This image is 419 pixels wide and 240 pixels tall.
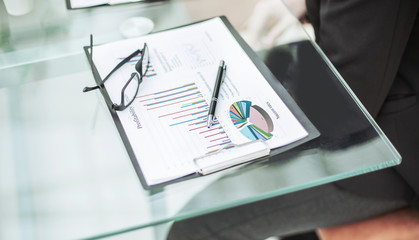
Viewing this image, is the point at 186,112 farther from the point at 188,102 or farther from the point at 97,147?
the point at 97,147

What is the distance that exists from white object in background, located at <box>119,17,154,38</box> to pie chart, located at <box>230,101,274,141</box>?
237mm

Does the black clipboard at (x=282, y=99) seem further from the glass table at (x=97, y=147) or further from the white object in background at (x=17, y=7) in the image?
the white object in background at (x=17, y=7)

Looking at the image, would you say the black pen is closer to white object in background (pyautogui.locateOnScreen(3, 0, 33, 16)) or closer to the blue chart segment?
the blue chart segment

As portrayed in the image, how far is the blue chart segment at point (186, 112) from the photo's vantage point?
25.8 inches

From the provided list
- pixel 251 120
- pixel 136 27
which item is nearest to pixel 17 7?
pixel 136 27

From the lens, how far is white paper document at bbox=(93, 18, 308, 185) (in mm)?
643

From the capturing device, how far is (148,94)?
2.33ft

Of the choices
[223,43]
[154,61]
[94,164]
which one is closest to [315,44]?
[223,43]

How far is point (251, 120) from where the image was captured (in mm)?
676

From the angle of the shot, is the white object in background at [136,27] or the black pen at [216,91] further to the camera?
the white object in background at [136,27]

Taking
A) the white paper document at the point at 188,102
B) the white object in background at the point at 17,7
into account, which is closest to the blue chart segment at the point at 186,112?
the white paper document at the point at 188,102

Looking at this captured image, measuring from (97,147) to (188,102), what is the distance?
14cm

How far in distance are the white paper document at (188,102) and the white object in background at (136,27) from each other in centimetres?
3

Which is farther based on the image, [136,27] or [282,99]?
[136,27]
